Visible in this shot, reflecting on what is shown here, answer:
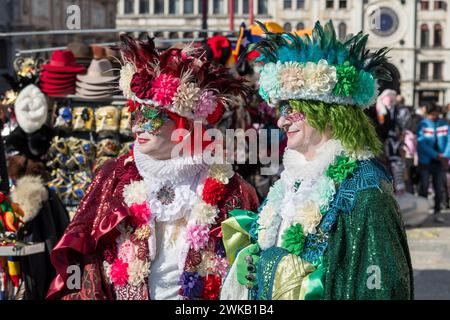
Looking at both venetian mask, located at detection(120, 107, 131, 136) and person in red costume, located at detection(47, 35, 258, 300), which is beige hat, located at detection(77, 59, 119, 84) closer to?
venetian mask, located at detection(120, 107, 131, 136)

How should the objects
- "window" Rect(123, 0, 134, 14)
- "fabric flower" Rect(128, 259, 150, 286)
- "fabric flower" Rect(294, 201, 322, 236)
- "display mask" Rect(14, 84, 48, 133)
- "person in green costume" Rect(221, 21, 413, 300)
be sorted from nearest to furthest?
1. "person in green costume" Rect(221, 21, 413, 300)
2. "fabric flower" Rect(294, 201, 322, 236)
3. "fabric flower" Rect(128, 259, 150, 286)
4. "display mask" Rect(14, 84, 48, 133)
5. "window" Rect(123, 0, 134, 14)

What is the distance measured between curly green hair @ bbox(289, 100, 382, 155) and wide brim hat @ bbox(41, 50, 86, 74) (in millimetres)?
4785

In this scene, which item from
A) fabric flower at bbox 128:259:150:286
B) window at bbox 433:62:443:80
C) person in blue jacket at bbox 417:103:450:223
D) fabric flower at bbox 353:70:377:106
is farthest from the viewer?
window at bbox 433:62:443:80

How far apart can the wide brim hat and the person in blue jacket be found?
5.59m

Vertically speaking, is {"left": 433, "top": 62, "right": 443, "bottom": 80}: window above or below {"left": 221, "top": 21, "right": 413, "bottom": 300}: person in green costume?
above

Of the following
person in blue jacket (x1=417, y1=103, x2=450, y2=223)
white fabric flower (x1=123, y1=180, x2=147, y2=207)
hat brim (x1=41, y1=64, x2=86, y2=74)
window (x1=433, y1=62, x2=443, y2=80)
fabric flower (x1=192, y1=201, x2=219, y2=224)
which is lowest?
person in blue jacket (x1=417, y1=103, x2=450, y2=223)

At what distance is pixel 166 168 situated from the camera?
3.53 metres

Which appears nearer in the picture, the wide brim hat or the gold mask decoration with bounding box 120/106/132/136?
the gold mask decoration with bounding box 120/106/132/136

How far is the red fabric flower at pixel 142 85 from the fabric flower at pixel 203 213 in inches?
23.4

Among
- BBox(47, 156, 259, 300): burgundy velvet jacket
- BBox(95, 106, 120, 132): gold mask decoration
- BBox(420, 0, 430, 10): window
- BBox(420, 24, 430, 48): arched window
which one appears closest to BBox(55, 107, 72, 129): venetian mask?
BBox(95, 106, 120, 132): gold mask decoration

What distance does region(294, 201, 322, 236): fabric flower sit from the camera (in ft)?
9.07

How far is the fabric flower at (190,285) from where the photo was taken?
3477 millimetres

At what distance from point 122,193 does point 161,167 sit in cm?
26
